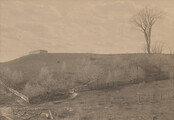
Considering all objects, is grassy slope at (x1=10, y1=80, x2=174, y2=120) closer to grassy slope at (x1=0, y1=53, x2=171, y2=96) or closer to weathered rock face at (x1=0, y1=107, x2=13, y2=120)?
weathered rock face at (x1=0, y1=107, x2=13, y2=120)

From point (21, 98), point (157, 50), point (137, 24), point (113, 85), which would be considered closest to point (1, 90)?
point (21, 98)

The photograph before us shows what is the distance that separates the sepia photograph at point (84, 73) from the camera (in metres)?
11.8

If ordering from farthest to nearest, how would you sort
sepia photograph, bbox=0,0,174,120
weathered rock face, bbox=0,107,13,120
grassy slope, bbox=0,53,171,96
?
grassy slope, bbox=0,53,171,96 < sepia photograph, bbox=0,0,174,120 < weathered rock face, bbox=0,107,13,120

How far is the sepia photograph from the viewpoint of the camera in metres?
11.8

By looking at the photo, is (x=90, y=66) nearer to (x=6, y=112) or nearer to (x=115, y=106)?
(x=115, y=106)

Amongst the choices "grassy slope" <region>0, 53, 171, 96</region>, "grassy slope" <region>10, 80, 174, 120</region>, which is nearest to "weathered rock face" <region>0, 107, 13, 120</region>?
"grassy slope" <region>10, 80, 174, 120</region>

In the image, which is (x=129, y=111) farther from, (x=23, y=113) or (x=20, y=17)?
(x=20, y=17)

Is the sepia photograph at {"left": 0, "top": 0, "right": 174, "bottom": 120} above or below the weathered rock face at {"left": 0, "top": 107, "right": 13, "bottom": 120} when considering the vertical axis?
above

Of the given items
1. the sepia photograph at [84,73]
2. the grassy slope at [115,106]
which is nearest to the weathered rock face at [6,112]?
the sepia photograph at [84,73]

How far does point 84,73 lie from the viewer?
17688 millimetres

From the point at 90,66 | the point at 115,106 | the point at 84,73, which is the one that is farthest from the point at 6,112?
the point at 90,66

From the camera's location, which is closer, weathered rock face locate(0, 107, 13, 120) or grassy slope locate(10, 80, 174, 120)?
grassy slope locate(10, 80, 174, 120)

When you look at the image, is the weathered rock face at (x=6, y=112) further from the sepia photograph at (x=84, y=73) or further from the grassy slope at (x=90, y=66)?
the grassy slope at (x=90, y=66)

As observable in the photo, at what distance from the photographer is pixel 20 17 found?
58.1 ft
